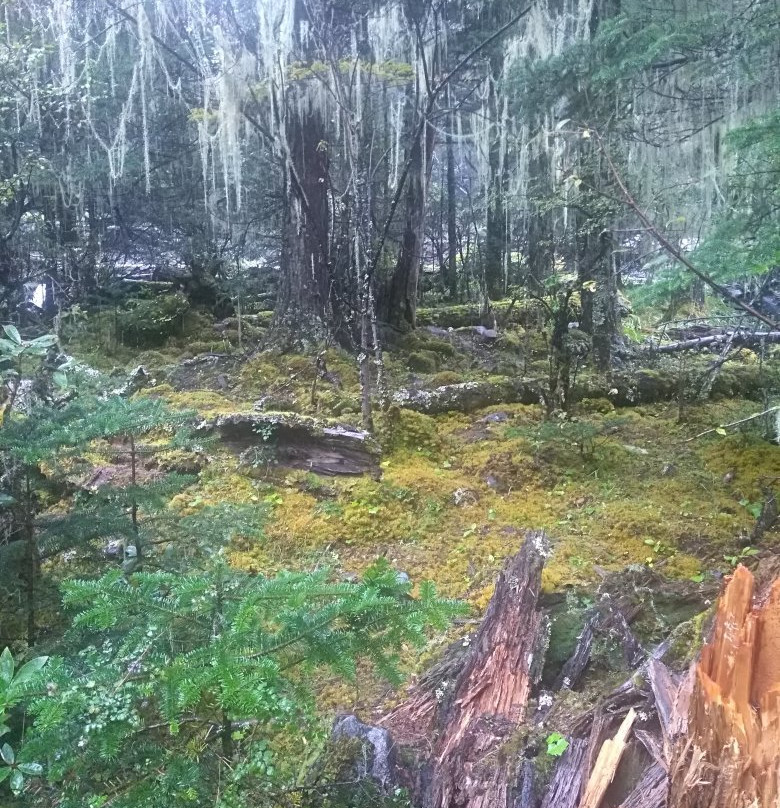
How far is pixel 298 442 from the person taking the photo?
17.9ft

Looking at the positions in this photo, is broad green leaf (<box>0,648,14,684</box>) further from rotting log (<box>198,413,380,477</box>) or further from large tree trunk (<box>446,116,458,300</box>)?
large tree trunk (<box>446,116,458,300</box>)

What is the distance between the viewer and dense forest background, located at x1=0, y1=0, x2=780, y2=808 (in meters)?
1.67

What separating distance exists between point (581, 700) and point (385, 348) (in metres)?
6.71

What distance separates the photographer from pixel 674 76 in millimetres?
5406

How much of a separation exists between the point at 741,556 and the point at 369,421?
3147mm

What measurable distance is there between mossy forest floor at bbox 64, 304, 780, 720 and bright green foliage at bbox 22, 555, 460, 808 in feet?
4.46

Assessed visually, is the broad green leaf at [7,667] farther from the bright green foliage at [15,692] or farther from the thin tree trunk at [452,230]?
the thin tree trunk at [452,230]

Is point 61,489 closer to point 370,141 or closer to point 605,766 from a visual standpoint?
point 605,766

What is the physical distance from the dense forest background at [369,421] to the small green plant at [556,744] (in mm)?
27

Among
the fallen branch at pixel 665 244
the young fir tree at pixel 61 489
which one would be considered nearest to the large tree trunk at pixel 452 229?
the fallen branch at pixel 665 244

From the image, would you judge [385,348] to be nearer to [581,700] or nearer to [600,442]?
[600,442]

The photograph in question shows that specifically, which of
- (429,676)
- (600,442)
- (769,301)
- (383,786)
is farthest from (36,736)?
(769,301)

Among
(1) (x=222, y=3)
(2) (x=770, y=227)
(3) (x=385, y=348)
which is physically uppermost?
(1) (x=222, y=3)

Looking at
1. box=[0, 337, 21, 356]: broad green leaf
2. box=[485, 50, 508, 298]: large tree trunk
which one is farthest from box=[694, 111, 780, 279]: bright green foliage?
box=[485, 50, 508, 298]: large tree trunk
